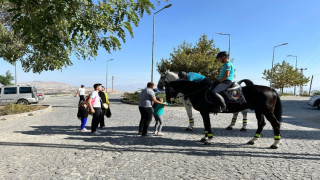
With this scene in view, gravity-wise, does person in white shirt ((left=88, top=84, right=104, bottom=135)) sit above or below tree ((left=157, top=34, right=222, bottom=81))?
below

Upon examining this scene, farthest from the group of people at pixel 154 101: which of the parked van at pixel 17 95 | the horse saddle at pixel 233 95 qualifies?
the parked van at pixel 17 95

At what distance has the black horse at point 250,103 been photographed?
575 cm

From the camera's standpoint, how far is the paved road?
3.98m

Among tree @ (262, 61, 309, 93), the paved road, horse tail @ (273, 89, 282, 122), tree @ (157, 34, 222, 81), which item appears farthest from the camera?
tree @ (262, 61, 309, 93)

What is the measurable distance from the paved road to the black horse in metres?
0.49

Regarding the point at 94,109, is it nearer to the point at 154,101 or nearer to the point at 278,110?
the point at 154,101

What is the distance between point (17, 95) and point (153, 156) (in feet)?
54.1

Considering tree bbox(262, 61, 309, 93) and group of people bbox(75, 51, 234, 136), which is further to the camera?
tree bbox(262, 61, 309, 93)

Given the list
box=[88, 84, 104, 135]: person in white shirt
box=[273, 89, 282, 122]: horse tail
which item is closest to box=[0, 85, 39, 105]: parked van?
box=[88, 84, 104, 135]: person in white shirt

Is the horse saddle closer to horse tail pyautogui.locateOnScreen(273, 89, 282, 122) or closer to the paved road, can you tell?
horse tail pyautogui.locateOnScreen(273, 89, 282, 122)

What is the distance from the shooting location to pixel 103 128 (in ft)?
27.1

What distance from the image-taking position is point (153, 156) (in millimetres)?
4957

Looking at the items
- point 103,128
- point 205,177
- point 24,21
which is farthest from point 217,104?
point 24,21

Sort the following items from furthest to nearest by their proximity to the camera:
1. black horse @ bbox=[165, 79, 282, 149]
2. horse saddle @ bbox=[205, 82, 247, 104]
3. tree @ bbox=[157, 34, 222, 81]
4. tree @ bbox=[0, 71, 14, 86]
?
tree @ bbox=[0, 71, 14, 86] < tree @ bbox=[157, 34, 222, 81] < horse saddle @ bbox=[205, 82, 247, 104] < black horse @ bbox=[165, 79, 282, 149]
